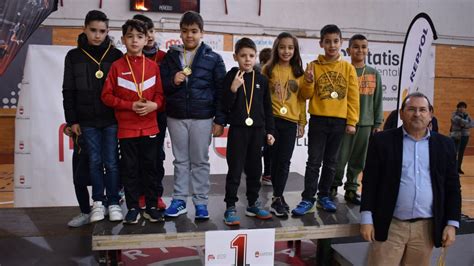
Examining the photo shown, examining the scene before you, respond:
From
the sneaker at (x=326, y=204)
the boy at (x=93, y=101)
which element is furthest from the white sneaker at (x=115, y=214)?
the sneaker at (x=326, y=204)

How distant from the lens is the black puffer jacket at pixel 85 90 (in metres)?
2.48

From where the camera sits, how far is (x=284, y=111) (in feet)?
8.76

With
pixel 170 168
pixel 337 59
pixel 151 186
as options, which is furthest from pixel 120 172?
pixel 170 168

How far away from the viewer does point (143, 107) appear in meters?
2.33

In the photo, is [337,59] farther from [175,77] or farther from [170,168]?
[170,168]

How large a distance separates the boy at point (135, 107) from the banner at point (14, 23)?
1.04 metres

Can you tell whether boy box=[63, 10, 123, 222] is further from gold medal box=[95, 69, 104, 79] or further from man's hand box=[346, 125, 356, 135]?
man's hand box=[346, 125, 356, 135]

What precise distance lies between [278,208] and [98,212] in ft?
3.87

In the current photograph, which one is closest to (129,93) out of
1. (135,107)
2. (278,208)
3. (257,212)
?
(135,107)

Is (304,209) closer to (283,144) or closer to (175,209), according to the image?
(283,144)

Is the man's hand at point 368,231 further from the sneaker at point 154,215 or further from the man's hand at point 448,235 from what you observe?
the sneaker at point 154,215

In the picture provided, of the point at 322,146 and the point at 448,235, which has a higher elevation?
the point at 322,146

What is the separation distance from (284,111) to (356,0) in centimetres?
727

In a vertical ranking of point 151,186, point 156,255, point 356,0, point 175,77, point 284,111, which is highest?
point 356,0
